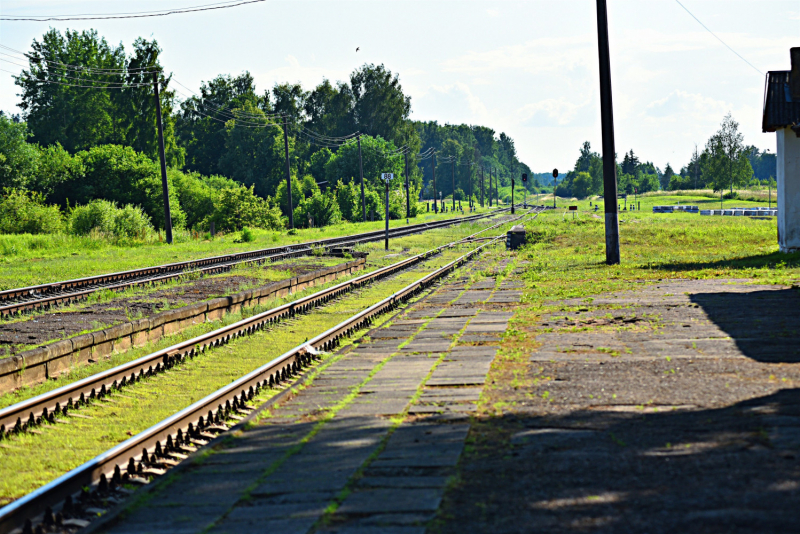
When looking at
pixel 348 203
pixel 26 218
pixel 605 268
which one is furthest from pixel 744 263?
pixel 348 203

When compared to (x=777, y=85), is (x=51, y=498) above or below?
below

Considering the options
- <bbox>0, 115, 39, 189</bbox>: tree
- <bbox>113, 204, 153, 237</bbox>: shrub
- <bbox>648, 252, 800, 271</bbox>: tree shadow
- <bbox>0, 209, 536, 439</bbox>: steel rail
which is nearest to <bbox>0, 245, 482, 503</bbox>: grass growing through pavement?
<bbox>0, 209, 536, 439</bbox>: steel rail

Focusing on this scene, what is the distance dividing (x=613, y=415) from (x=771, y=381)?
197 centimetres

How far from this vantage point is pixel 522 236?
3575 cm

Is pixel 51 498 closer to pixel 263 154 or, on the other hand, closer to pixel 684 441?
pixel 684 441

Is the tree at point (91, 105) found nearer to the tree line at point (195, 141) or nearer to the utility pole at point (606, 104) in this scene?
the tree line at point (195, 141)

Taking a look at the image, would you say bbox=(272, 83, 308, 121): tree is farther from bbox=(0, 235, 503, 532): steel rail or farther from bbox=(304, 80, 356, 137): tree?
bbox=(0, 235, 503, 532): steel rail

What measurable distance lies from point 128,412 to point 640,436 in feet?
17.8

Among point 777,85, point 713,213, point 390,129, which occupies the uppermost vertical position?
point 390,129

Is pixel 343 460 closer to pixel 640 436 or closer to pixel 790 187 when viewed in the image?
pixel 640 436

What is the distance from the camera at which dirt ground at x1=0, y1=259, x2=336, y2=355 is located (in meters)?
12.6

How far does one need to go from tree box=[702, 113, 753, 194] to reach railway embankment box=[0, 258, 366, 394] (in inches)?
3643

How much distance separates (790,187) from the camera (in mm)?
21656

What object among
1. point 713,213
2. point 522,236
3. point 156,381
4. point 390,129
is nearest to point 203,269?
point 156,381
